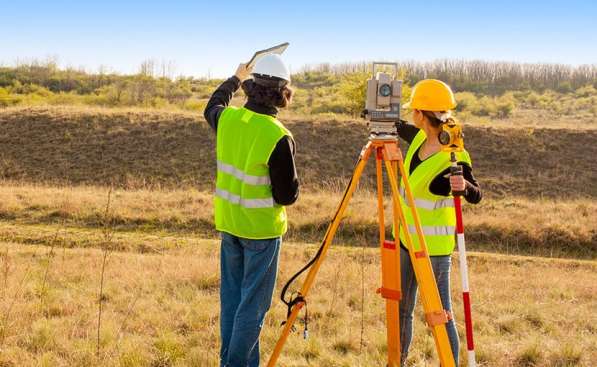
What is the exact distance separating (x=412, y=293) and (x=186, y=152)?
63.1 feet

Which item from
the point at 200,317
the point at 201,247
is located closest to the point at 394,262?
the point at 200,317

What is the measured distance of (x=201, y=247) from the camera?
995 cm

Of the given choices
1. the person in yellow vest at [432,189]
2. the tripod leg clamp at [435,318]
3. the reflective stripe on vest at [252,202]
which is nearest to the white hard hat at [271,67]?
the reflective stripe on vest at [252,202]

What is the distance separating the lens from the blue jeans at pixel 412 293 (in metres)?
3.49

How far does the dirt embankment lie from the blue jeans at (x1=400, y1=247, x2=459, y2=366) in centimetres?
1584

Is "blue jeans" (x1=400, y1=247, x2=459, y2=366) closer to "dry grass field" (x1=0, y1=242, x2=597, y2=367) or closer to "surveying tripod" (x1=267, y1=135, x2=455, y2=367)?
"surveying tripod" (x1=267, y1=135, x2=455, y2=367)

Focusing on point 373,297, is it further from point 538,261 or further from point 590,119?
point 590,119

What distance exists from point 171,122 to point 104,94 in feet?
59.9

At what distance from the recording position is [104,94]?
4044 centimetres

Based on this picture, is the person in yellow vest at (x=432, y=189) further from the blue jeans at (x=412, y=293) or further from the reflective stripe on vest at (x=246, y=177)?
the reflective stripe on vest at (x=246, y=177)

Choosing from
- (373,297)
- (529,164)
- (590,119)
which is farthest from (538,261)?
(590,119)

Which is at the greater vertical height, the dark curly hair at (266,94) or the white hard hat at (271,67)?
the white hard hat at (271,67)

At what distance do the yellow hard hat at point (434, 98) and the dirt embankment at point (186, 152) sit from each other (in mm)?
16148

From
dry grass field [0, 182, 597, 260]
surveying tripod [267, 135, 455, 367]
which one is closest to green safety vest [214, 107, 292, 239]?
surveying tripod [267, 135, 455, 367]
